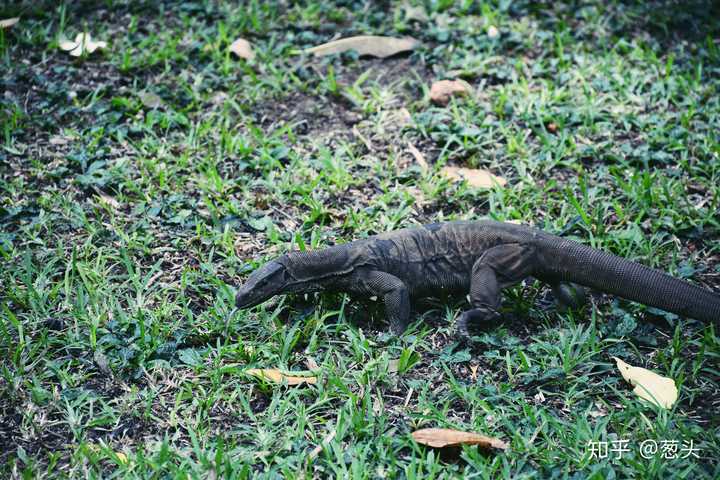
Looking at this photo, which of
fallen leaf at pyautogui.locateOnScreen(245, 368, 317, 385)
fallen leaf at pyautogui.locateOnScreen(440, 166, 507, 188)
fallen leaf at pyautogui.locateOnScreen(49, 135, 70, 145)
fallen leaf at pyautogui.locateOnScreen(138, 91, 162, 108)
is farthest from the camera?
fallen leaf at pyautogui.locateOnScreen(138, 91, 162, 108)

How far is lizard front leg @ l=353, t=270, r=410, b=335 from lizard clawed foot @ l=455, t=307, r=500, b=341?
34 centimetres

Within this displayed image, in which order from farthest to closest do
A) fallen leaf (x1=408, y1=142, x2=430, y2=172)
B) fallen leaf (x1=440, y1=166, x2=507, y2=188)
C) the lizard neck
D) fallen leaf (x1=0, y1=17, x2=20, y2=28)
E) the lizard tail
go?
fallen leaf (x1=0, y1=17, x2=20, y2=28) → fallen leaf (x1=408, y1=142, x2=430, y2=172) → fallen leaf (x1=440, y1=166, x2=507, y2=188) → the lizard neck → the lizard tail

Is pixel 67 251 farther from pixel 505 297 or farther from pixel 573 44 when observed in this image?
pixel 573 44

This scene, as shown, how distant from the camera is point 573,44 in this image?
8.04 meters

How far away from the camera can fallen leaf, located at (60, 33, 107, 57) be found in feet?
25.0

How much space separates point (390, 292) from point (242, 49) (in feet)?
12.2

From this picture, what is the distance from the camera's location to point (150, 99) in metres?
7.14

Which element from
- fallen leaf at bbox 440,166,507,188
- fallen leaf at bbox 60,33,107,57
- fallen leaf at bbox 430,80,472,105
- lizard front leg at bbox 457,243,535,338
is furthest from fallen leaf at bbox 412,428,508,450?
fallen leaf at bbox 60,33,107,57

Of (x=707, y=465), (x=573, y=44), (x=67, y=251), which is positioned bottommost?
(x=67, y=251)

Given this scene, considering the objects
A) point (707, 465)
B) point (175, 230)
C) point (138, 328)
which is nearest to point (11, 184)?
point (175, 230)

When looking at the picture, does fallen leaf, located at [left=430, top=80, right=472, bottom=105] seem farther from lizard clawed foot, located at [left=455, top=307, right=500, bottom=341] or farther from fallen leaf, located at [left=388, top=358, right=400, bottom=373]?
fallen leaf, located at [left=388, top=358, right=400, bottom=373]

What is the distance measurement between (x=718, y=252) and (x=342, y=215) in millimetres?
2731

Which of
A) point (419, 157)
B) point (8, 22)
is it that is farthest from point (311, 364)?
point (8, 22)

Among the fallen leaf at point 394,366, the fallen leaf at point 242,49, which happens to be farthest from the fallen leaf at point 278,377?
the fallen leaf at point 242,49
